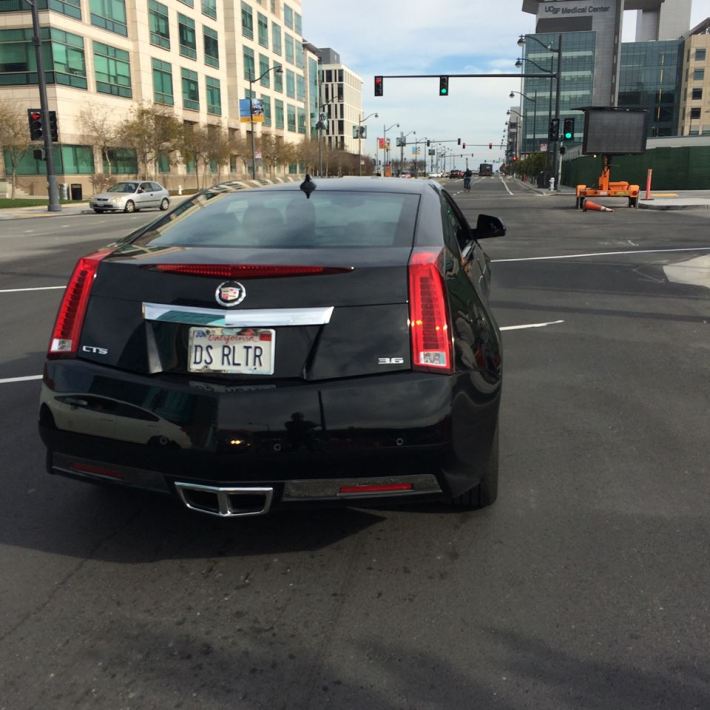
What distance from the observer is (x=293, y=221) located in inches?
153

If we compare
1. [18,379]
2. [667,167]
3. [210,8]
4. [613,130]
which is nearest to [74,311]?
[18,379]

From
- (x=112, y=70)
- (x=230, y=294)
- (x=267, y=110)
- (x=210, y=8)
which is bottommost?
(x=230, y=294)

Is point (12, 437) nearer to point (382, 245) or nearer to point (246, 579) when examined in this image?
point (246, 579)

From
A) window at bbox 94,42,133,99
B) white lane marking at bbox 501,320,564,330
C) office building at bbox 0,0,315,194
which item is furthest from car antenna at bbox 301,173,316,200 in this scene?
window at bbox 94,42,133,99

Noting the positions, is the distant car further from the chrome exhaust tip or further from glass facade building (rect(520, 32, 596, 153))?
glass facade building (rect(520, 32, 596, 153))

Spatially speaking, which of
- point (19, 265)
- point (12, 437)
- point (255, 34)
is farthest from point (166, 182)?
point (12, 437)

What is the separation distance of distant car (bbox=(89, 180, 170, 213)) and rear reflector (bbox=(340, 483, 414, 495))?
35.4m

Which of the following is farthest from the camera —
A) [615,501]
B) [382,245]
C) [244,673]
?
[615,501]

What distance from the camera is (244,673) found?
258cm

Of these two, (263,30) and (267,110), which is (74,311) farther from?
(263,30)

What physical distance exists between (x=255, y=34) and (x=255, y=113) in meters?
29.0

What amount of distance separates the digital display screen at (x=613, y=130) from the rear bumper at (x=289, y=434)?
3224cm

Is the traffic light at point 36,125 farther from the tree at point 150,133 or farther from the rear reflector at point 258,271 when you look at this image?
the rear reflector at point 258,271

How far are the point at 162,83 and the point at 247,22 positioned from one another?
2326 cm
